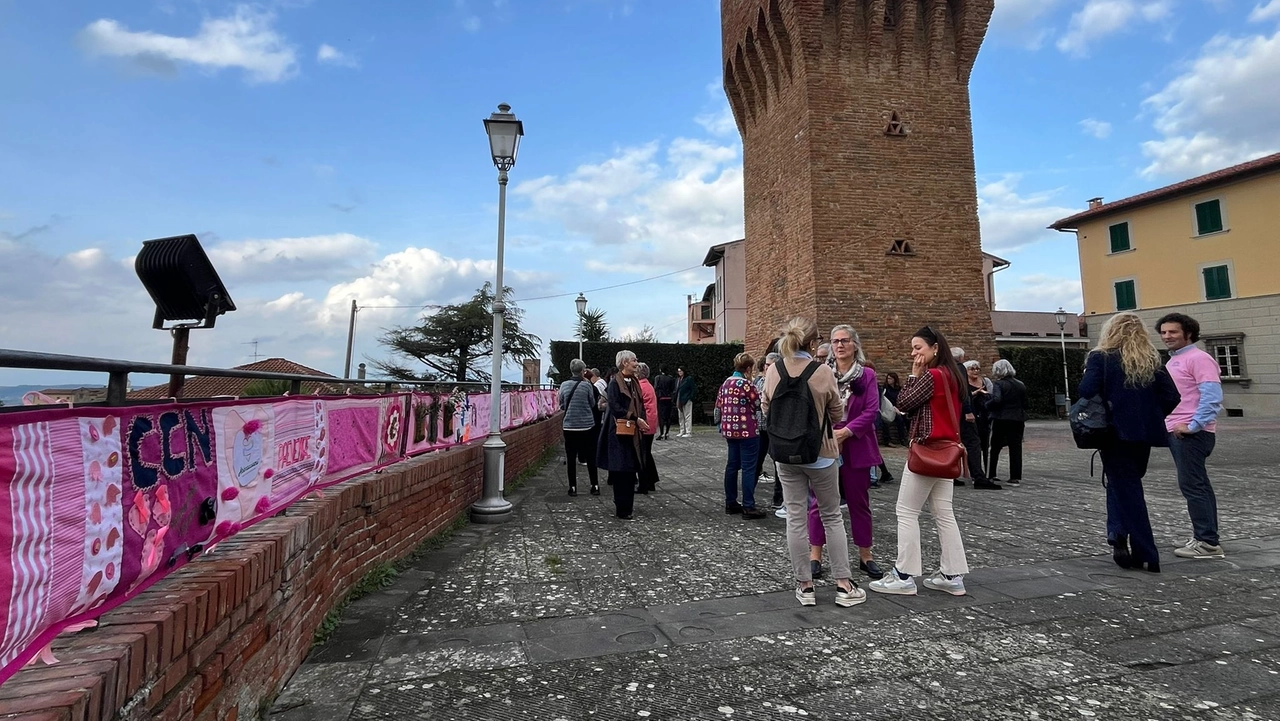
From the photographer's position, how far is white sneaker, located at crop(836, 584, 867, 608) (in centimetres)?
371

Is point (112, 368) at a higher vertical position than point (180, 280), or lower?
lower

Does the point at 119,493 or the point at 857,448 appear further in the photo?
→ the point at 857,448

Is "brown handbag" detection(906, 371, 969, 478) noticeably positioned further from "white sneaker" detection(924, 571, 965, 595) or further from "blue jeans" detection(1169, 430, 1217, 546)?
"blue jeans" detection(1169, 430, 1217, 546)

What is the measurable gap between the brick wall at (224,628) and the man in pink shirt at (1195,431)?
229 inches

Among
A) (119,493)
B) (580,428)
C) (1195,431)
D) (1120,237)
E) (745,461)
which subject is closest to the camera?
(119,493)

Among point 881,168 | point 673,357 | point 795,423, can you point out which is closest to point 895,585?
point 795,423

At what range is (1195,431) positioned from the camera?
4668 millimetres

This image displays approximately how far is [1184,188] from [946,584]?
105ft

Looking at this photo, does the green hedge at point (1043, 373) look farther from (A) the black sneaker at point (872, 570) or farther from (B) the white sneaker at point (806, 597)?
(B) the white sneaker at point (806, 597)

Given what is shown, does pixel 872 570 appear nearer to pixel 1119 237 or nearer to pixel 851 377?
pixel 851 377

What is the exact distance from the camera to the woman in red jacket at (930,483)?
150 inches

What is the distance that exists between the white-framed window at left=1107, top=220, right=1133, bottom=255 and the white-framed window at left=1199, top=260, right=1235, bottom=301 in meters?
3.30

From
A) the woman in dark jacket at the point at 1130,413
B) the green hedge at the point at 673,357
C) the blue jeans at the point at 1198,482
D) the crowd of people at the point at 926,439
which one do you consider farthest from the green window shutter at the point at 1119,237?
the woman in dark jacket at the point at 1130,413

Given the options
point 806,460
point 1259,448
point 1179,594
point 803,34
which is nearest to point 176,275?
point 806,460
